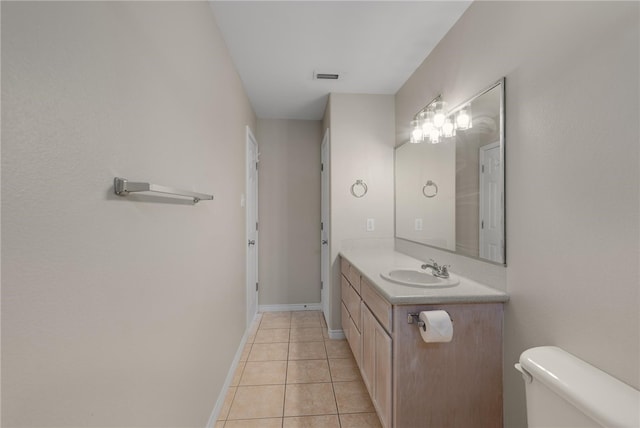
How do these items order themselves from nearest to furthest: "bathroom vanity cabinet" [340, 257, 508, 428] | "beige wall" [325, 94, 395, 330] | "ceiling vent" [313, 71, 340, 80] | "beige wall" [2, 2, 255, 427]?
"beige wall" [2, 2, 255, 427], "bathroom vanity cabinet" [340, 257, 508, 428], "ceiling vent" [313, 71, 340, 80], "beige wall" [325, 94, 395, 330]

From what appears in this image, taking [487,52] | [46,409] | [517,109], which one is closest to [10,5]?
[46,409]

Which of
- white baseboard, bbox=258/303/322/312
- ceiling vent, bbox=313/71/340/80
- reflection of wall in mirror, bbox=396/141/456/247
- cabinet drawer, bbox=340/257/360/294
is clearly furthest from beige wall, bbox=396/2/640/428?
white baseboard, bbox=258/303/322/312

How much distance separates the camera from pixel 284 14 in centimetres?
164

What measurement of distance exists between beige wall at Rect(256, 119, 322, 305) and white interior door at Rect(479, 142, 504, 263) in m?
2.25

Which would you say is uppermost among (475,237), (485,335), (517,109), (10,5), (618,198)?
(517,109)

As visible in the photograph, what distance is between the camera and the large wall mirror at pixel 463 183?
138 cm

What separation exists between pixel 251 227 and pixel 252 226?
0.06 m

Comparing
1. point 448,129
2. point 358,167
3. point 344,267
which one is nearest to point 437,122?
point 448,129

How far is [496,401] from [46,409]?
5.67 feet

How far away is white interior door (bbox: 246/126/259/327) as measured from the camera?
283cm

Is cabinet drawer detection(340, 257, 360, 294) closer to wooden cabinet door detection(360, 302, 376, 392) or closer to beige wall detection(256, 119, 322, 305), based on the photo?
wooden cabinet door detection(360, 302, 376, 392)

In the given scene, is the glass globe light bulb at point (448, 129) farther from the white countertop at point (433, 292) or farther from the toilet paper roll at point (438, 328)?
the toilet paper roll at point (438, 328)

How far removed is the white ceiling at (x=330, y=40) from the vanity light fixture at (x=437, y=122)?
0.47 metres

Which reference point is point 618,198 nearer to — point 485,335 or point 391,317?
point 485,335
